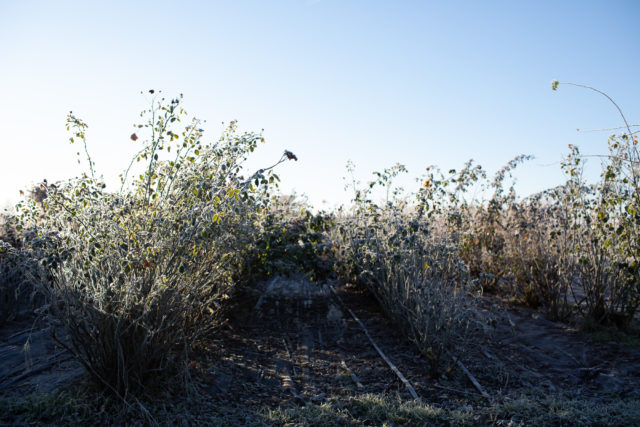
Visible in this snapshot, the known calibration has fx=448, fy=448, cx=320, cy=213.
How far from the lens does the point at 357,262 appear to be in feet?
30.7

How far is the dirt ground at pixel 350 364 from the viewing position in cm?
555

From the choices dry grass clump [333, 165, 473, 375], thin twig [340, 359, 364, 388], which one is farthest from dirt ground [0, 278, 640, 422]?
dry grass clump [333, 165, 473, 375]

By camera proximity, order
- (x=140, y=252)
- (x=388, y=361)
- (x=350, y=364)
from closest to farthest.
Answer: (x=140, y=252)
(x=388, y=361)
(x=350, y=364)

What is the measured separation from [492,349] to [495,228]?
4806mm

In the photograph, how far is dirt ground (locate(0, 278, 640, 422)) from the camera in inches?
219

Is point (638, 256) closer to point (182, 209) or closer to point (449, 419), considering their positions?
point (449, 419)

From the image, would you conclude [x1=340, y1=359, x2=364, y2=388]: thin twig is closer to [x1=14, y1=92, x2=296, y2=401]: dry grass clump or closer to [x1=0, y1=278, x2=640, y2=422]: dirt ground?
[x1=0, y1=278, x2=640, y2=422]: dirt ground

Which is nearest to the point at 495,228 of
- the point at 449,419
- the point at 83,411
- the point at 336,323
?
the point at 336,323

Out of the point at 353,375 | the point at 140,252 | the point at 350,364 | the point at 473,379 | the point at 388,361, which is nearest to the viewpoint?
the point at 140,252

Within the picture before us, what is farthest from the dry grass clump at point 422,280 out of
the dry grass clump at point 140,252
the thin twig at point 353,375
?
the dry grass clump at point 140,252

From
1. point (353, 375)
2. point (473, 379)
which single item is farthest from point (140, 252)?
point (473, 379)

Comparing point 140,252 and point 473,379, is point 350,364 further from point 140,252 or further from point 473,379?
point 140,252

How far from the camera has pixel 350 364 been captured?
271 inches

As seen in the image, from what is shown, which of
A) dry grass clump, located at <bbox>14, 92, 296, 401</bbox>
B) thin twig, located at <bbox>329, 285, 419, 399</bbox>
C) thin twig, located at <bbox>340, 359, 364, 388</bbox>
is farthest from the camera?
thin twig, located at <bbox>340, 359, 364, 388</bbox>
